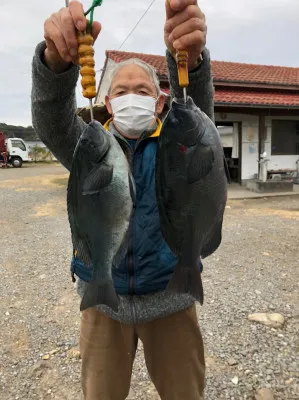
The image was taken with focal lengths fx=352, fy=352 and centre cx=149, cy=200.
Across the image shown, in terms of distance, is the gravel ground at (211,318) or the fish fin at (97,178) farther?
the gravel ground at (211,318)

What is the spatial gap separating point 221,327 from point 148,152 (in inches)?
99.8

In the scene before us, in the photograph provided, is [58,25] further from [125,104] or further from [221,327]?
[221,327]

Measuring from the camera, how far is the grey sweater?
1.52 m

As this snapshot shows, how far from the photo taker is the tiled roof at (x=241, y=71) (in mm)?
14020

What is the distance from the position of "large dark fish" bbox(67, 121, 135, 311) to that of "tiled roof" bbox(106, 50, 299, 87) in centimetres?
1088

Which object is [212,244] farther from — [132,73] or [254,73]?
[254,73]

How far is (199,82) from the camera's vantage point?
1.61m

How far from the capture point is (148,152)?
1.71m


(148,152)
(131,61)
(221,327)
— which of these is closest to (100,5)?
(131,61)

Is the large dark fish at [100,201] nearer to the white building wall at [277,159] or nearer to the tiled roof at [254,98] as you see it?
the tiled roof at [254,98]

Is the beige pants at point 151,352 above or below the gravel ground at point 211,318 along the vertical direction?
above

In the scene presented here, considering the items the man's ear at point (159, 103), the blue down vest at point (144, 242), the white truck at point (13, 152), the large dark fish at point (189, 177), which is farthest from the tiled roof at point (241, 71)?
the white truck at point (13, 152)

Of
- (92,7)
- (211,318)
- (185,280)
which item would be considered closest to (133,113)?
(92,7)

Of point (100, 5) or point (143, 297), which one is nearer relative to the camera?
point (100, 5)
